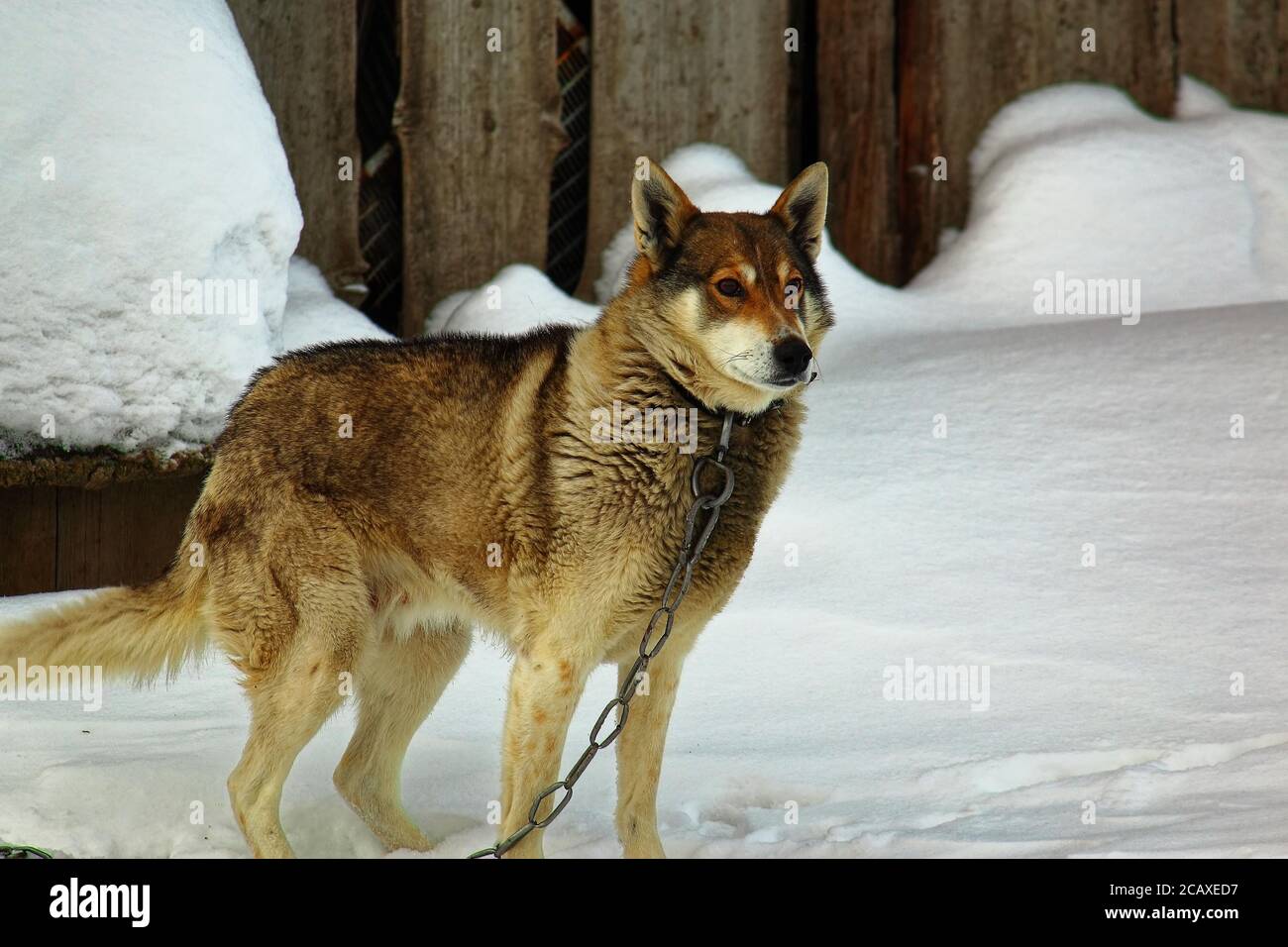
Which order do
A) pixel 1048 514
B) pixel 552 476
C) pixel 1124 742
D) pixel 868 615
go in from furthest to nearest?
pixel 1048 514 → pixel 868 615 → pixel 1124 742 → pixel 552 476

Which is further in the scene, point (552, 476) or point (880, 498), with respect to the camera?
point (880, 498)

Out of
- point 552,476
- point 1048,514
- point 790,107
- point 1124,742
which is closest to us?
point 552,476

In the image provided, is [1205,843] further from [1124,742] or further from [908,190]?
[908,190]

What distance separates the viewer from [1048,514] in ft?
19.1

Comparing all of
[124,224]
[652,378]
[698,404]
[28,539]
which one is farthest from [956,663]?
[28,539]

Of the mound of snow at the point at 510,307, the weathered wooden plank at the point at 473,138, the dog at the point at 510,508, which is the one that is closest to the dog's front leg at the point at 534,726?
the dog at the point at 510,508

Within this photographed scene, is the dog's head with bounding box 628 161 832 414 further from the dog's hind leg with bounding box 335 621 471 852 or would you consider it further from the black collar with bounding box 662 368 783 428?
the dog's hind leg with bounding box 335 621 471 852

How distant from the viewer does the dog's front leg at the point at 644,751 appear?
393 cm

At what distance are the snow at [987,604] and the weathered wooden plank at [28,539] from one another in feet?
0.59

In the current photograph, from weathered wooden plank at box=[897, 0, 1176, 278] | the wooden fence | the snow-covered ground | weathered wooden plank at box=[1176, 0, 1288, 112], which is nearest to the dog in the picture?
the snow-covered ground

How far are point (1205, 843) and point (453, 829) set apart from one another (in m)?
2.30

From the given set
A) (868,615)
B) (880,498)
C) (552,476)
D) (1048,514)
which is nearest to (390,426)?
(552,476)

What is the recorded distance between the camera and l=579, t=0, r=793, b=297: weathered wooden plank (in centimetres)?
715

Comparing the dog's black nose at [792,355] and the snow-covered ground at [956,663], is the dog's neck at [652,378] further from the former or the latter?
the snow-covered ground at [956,663]
